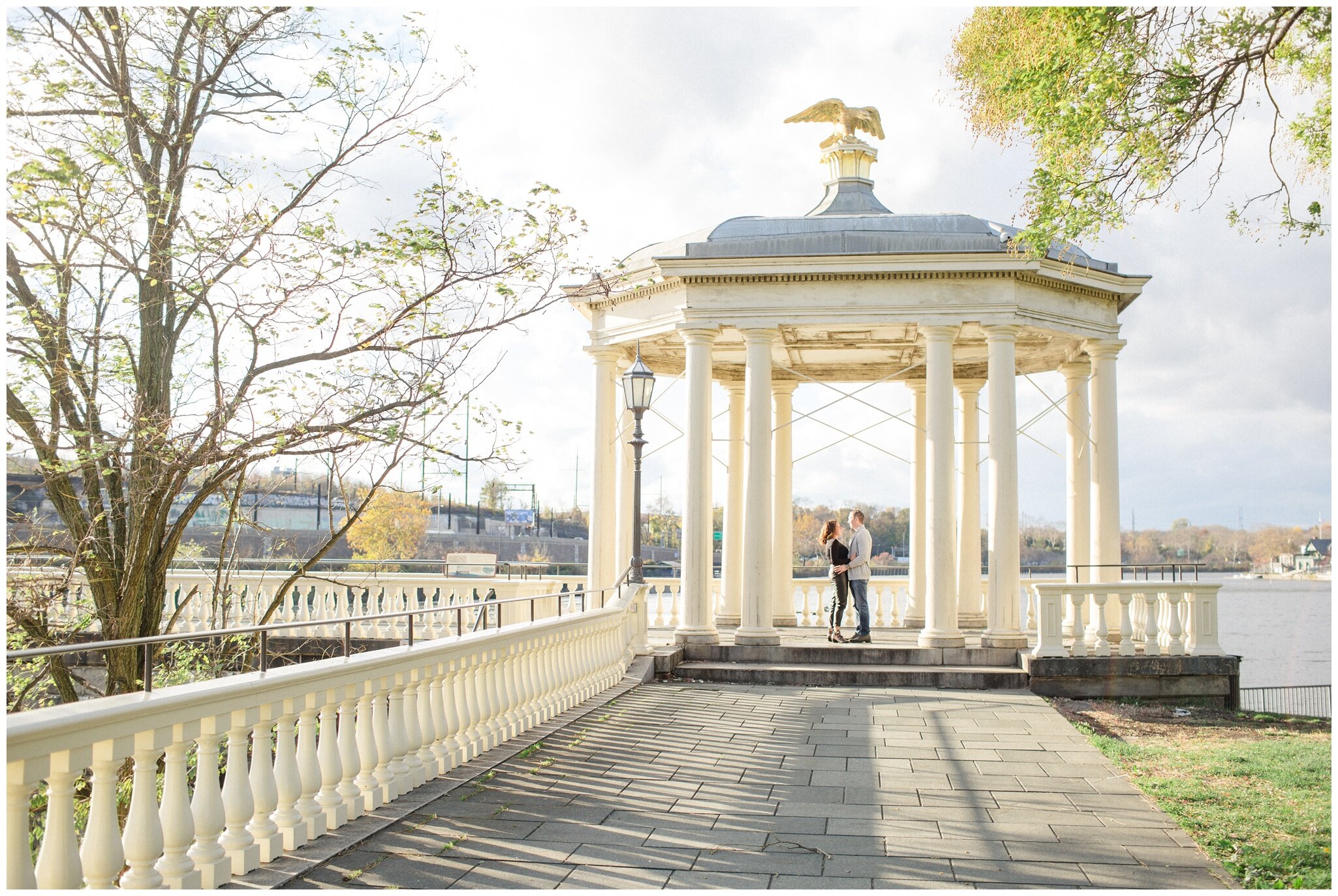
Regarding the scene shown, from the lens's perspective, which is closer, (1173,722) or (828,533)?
(1173,722)

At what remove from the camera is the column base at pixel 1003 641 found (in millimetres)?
13812

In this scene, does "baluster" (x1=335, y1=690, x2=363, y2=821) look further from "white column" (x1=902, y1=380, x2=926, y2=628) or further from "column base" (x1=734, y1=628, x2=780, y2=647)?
"white column" (x1=902, y1=380, x2=926, y2=628)

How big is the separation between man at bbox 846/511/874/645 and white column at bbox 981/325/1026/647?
180 centimetres

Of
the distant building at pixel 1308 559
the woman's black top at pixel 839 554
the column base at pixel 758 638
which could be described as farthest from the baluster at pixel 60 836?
the woman's black top at pixel 839 554

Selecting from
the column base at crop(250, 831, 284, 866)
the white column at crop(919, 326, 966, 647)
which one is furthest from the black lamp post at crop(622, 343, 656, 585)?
the column base at crop(250, 831, 284, 866)

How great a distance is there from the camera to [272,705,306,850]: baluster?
202 inches

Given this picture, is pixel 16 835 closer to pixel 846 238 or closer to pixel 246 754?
pixel 246 754

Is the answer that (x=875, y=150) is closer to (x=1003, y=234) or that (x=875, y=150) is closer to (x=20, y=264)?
(x=1003, y=234)

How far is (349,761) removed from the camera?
19.1 ft

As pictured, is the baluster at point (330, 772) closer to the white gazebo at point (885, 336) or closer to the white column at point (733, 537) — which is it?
the white gazebo at point (885, 336)

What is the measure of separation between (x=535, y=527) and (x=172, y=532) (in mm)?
47112

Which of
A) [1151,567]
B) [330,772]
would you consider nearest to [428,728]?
[330,772]

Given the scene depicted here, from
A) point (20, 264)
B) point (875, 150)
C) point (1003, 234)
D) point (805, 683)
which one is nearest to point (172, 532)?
point (20, 264)

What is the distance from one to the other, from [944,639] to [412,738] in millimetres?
8996
